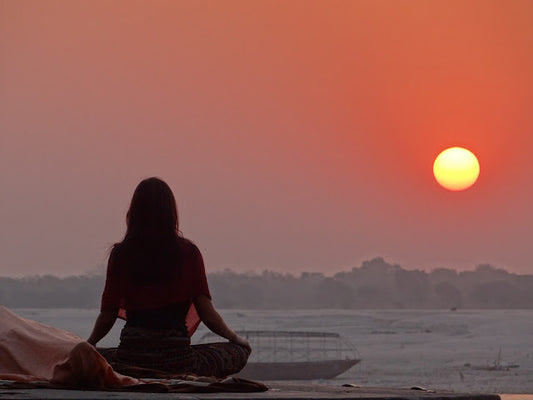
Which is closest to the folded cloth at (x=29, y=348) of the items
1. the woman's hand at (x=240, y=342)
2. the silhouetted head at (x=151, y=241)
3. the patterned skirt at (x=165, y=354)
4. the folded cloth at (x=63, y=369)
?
the folded cloth at (x=63, y=369)

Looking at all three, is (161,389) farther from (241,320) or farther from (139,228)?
(241,320)

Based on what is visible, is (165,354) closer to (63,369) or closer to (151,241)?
(151,241)

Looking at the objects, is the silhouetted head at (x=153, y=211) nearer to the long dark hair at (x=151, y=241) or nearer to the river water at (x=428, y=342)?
the long dark hair at (x=151, y=241)

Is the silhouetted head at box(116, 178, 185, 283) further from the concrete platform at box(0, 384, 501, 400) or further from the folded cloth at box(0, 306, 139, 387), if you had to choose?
the concrete platform at box(0, 384, 501, 400)

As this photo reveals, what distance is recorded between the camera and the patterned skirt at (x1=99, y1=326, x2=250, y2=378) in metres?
6.46

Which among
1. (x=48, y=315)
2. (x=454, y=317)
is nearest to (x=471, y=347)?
(x=454, y=317)

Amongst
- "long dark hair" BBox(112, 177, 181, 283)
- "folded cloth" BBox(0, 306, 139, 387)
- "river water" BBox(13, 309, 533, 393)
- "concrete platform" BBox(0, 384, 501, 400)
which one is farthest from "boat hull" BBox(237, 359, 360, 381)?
"concrete platform" BBox(0, 384, 501, 400)

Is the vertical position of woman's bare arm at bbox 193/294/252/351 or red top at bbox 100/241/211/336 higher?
red top at bbox 100/241/211/336

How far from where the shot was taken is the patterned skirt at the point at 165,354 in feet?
21.2

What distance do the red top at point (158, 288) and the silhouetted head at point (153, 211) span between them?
15cm

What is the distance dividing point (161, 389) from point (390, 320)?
7074 centimetres

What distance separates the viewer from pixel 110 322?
6629 mm

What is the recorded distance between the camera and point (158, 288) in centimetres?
650

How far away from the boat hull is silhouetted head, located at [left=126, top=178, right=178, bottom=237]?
58.1m
